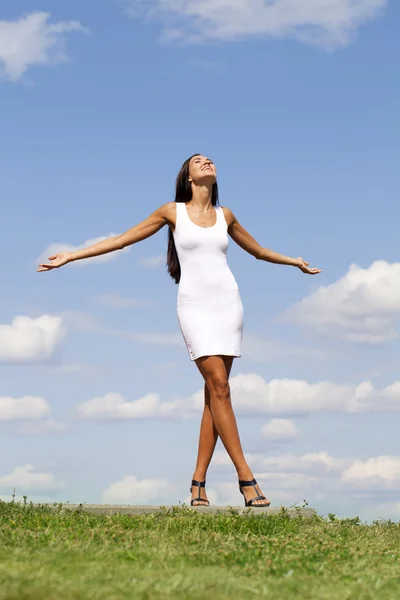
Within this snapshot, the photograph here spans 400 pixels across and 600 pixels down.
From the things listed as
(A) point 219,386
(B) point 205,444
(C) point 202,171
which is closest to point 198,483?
(B) point 205,444

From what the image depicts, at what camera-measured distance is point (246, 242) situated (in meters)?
11.1

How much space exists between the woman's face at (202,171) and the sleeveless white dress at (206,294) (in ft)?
1.72

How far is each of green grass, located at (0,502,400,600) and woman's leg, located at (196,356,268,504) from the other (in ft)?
2.40

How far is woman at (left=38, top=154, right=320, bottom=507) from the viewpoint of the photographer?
32.4 ft

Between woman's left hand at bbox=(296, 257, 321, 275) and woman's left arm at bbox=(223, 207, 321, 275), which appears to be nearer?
woman's left arm at bbox=(223, 207, 321, 275)

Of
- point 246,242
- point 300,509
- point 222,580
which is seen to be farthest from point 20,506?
point 222,580

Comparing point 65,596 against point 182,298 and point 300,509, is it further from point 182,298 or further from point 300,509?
point 300,509

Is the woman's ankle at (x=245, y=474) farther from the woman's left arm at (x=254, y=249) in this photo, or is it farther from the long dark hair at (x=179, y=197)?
the woman's left arm at (x=254, y=249)

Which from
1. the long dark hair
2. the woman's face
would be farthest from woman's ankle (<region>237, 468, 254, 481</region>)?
the woman's face

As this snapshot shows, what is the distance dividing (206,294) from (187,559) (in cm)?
414

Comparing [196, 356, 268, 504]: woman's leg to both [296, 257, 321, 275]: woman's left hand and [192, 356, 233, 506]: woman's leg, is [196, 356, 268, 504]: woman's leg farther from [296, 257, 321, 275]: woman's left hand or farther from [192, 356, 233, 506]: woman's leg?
[296, 257, 321, 275]: woman's left hand

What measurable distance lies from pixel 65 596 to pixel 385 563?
3.56 meters

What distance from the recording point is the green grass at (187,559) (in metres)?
5.22

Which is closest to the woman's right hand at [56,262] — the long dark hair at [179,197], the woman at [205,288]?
the woman at [205,288]
